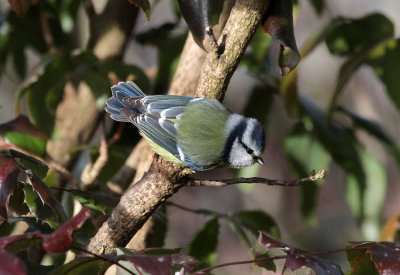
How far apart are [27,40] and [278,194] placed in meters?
1.71

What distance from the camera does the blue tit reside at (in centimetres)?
120

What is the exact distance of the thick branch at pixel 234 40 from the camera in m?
0.81

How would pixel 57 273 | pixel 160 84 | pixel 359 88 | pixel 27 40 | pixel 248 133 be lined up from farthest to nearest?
pixel 359 88 → pixel 27 40 → pixel 160 84 → pixel 248 133 → pixel 57 273

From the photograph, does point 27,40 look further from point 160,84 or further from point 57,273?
point 57,273

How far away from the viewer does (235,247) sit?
3270 millimetres

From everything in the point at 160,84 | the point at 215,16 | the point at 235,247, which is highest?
the point at 215,16

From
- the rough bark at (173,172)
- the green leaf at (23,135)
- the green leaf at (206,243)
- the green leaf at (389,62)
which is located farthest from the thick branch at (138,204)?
the green leaf at (389,62)

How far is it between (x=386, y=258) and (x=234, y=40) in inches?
13.4

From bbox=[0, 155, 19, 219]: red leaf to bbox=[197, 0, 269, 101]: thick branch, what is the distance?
0.99ft

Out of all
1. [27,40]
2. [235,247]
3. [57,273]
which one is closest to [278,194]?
[235,247]

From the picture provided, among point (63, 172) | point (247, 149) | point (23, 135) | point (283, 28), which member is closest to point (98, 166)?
point (63, 172)

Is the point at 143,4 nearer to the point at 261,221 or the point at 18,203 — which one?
the point at 18,203

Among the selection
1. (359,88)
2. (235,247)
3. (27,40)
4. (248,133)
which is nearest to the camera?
(248,133)

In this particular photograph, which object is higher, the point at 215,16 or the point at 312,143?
the point at 215,16
